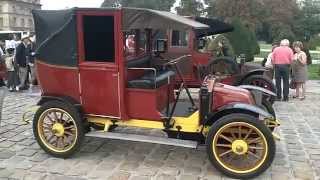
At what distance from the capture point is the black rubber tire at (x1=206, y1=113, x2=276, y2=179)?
19.6ft

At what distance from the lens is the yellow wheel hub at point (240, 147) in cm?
612

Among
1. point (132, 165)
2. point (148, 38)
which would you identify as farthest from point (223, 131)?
point (148, 38)

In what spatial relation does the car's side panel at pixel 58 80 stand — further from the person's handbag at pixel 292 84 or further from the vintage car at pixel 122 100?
the person's handbag at pixel 292 84

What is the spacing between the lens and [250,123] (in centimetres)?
600

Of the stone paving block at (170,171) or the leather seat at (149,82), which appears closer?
the stone paving block at (170,171)

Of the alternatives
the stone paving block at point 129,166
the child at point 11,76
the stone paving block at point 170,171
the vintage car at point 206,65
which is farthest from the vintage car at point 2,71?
the stone paving block at point 170,171

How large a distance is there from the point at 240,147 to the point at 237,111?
0.49m

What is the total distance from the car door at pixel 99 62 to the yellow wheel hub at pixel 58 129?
607mm

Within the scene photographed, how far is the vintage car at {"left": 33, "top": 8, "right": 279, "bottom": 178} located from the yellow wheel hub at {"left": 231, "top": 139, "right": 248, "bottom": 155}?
0.01 metres

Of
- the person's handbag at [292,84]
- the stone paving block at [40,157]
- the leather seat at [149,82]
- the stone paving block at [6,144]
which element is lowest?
the stone paving block at [40,157]

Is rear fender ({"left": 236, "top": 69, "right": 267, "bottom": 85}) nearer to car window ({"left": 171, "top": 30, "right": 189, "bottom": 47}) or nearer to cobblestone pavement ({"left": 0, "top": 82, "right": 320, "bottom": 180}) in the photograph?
car window ({"left": 171, "top": 30, "right": 189, "bottom": 47})

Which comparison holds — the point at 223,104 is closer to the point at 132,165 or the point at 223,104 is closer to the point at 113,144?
the point at 132,165

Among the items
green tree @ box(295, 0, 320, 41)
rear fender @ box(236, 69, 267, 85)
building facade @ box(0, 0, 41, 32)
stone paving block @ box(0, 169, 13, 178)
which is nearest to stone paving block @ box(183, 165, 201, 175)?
stone paving block @ box(0, 169, 13, 178)

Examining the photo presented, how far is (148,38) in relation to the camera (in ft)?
25.9
